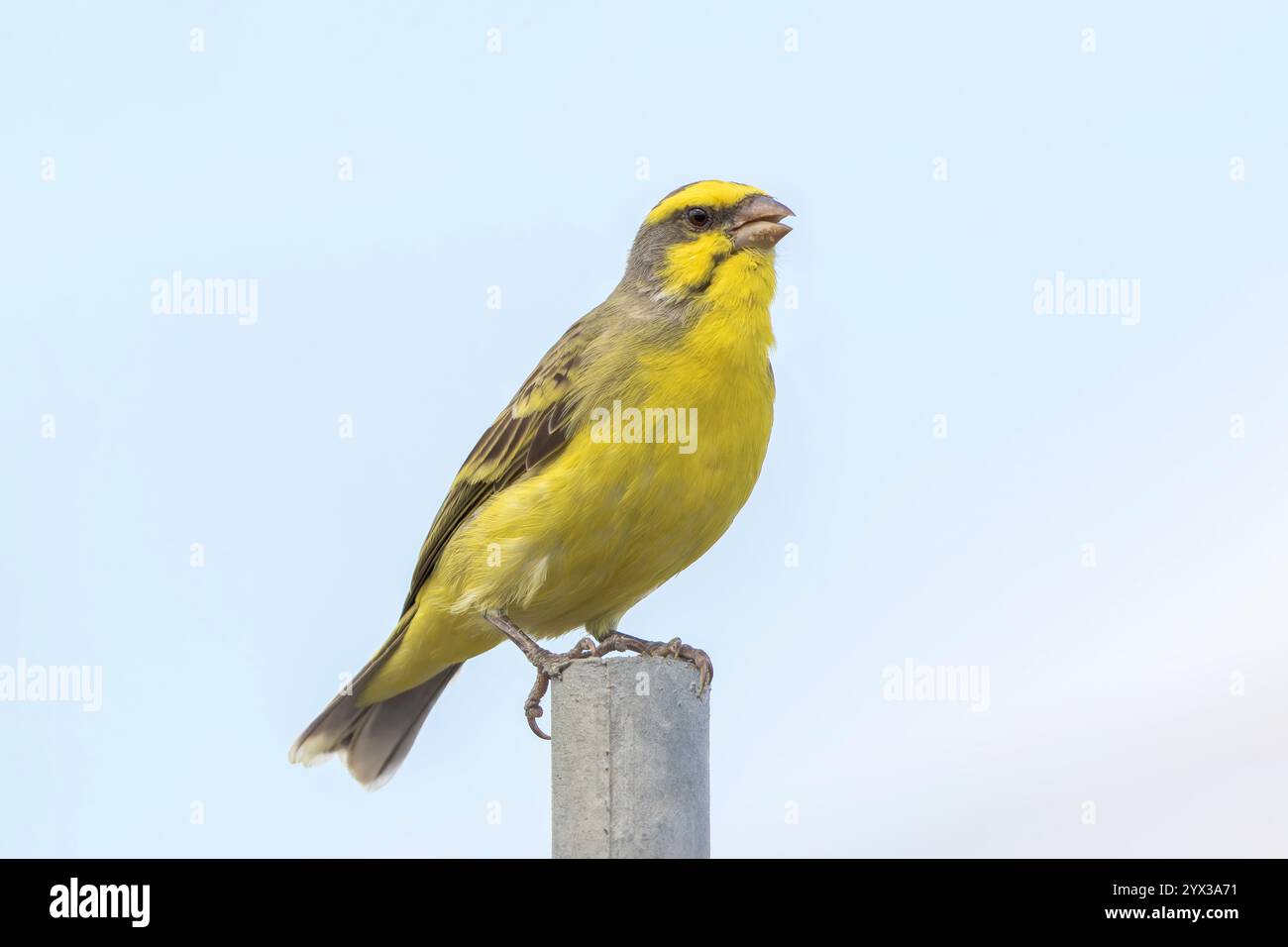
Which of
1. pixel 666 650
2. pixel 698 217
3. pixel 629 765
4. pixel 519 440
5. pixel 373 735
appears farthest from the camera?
pixel 373 735

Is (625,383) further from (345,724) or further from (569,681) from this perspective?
(345,724)

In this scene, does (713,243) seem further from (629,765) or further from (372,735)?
(372,735)

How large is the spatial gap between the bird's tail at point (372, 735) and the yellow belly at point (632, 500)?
1.33 m

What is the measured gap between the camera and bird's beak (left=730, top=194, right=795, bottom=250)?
27.8 feet

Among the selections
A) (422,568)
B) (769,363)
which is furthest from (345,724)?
(769,363)

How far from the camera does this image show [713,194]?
8703mm

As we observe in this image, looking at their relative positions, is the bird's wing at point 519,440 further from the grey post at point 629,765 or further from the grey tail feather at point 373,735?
the grey post at point 629,765

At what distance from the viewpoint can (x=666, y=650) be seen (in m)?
7.63

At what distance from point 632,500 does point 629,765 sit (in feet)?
5.95

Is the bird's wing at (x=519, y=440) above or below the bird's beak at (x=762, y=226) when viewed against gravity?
below

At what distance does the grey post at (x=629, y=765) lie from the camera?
20.9ft
